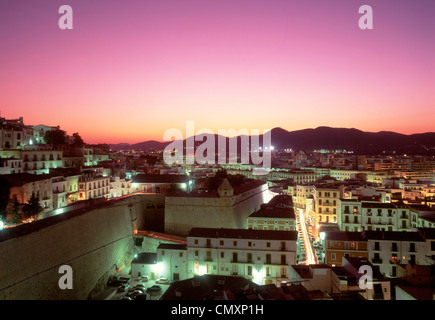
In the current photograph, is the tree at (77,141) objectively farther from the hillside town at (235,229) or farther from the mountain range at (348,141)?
the mountain range at (348,141)

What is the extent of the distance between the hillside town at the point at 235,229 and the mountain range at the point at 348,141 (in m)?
107

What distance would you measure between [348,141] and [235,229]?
15092 cm

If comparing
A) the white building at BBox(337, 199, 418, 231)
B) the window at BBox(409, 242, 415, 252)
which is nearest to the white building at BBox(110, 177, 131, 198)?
the white building at BBox(337, 199, 418, 231)

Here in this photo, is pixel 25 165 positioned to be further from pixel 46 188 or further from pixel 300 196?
pixel 300 196

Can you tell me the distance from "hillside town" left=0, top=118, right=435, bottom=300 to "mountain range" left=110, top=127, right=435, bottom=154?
352 ft

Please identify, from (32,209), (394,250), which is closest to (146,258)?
(32,209)

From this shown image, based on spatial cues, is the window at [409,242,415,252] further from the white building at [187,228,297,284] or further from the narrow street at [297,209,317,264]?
the white building at [187,228,297,284]

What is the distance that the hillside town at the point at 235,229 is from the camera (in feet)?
45.6

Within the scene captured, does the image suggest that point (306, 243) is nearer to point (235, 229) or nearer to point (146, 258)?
point (235, 229)

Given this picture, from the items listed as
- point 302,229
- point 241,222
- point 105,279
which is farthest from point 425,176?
point 105,279

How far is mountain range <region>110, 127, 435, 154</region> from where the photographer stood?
141500mm

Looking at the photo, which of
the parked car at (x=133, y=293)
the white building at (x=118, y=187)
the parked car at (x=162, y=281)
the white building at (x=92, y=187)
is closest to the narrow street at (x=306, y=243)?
the parked car at (x=162, y=281)

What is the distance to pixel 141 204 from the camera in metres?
27.1

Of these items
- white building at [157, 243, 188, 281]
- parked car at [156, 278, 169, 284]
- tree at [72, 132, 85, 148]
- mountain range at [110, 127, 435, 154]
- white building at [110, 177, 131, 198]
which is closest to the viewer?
parked car at [156, 278, 169, 284]
